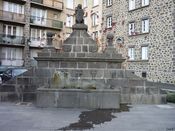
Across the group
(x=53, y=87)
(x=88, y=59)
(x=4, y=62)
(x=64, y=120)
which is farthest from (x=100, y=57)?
(x=4, y=62)

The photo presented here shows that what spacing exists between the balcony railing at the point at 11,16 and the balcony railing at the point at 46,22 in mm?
1953

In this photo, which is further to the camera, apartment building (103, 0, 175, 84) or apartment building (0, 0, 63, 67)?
apartment building (0, 0, 63, 67)

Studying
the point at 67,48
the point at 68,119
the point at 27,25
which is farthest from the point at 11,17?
the point at 68,119

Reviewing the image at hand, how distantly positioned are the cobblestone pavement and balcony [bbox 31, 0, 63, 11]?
33.6 metres

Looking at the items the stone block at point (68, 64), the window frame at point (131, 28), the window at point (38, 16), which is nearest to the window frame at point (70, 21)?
the window at point (38, 16)

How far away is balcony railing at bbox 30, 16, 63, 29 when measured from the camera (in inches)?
1671

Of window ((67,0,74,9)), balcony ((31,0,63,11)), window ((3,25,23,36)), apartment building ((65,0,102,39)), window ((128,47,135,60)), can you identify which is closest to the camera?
window ((128,47,135,60))

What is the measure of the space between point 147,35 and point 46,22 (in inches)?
764

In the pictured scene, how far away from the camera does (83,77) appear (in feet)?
41.8

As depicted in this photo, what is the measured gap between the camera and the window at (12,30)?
3900cm

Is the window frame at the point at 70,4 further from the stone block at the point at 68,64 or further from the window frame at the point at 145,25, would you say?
the stone block at the point at 68,64

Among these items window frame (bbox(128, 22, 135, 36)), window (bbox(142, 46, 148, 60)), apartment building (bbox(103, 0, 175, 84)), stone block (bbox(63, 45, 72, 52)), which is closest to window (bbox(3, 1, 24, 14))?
apartment building (bbox(103, 0, 175, 84))

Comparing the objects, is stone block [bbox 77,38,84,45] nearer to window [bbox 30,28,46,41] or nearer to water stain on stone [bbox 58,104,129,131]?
water stain on stone [bbox 58,104,129,131]

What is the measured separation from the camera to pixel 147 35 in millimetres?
29016
